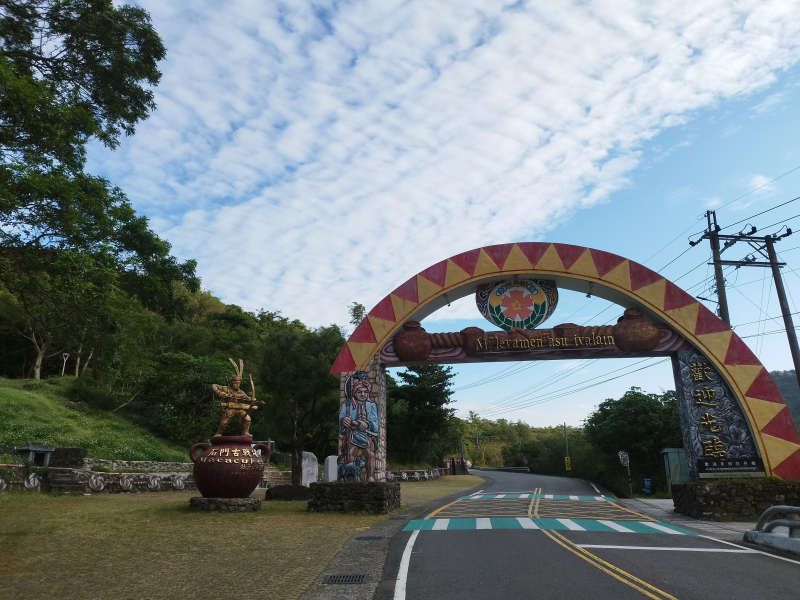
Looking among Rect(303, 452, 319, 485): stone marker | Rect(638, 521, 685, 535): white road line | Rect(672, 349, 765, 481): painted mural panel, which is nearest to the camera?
Rect(638, 521, 685, 535): white road line

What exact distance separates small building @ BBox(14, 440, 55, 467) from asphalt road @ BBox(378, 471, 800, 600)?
14.2m

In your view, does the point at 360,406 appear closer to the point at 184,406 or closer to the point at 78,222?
the point at 78,222

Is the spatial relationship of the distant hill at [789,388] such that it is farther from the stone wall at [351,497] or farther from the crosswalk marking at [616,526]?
the stone wall at [351,497]

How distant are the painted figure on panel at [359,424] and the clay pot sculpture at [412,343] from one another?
146cm

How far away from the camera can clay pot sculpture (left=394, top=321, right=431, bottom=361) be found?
17.2 meters

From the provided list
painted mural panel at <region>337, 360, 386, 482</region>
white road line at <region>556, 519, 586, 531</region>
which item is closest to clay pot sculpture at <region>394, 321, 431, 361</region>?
painted mural panel at <region>337, 360, 386, 482</region>

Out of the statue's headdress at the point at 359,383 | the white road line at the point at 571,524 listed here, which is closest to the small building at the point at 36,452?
the statue's headdress at the point at 359,383

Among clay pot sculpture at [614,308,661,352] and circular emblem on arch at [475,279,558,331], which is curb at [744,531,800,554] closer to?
clay pot sculpture at [614,308,661,352]

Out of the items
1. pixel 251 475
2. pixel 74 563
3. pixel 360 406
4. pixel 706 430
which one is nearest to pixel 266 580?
pixel 74 563

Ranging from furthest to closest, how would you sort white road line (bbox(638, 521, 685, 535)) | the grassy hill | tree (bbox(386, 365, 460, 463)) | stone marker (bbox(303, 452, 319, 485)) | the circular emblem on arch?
tree (bbox(386, 365, 460, 463)) → stone marker (bbox(303, 452, 319, 485)) → the grassy hill → the circular emblem on arch → white road line (bbox(638, 521, 685, 535))

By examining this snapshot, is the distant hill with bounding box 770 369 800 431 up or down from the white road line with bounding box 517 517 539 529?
up

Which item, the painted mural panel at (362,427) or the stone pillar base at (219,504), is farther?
the painted mural panel at (362,427)

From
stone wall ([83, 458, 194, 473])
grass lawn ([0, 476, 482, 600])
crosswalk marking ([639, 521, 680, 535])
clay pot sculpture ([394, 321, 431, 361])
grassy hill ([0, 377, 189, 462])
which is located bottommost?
crosswalk marking ([639, 521, 680, 535])

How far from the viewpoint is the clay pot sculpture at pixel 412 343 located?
17.2 meters
